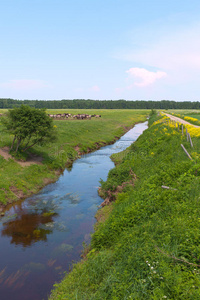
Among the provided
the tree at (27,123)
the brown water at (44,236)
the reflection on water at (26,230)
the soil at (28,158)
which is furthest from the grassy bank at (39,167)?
the reflection on water at (26,230)

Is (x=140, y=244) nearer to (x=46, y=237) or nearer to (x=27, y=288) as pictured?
(x=27, y=288)

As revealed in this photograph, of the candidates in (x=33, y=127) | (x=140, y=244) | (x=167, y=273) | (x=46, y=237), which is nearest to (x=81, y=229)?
(x=46, y=237)

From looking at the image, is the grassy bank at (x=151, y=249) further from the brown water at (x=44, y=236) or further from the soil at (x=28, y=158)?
the soil at (x=28, y=158)

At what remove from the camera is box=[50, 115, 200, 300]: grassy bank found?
662cm

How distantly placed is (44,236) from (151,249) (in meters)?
8.57

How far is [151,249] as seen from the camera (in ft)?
26.3

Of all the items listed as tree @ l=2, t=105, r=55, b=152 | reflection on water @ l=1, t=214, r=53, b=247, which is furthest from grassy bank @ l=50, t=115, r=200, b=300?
tree @ l=2, t=105, r=55, b=152

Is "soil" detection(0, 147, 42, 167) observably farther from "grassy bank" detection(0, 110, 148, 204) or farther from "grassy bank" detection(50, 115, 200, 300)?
"grassy bank" detection(50, 115, 200, 300)

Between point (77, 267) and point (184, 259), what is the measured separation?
Result: 5.78m

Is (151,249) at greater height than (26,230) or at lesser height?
greater

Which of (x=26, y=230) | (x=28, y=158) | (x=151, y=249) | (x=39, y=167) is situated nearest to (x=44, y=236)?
(x=26, y=230)

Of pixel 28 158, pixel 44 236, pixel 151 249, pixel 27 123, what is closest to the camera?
pixel 151 249

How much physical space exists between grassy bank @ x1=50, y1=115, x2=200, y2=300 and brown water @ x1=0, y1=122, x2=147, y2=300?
1.37 m

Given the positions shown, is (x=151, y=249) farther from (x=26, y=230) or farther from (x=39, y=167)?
(x=39, y=167)
